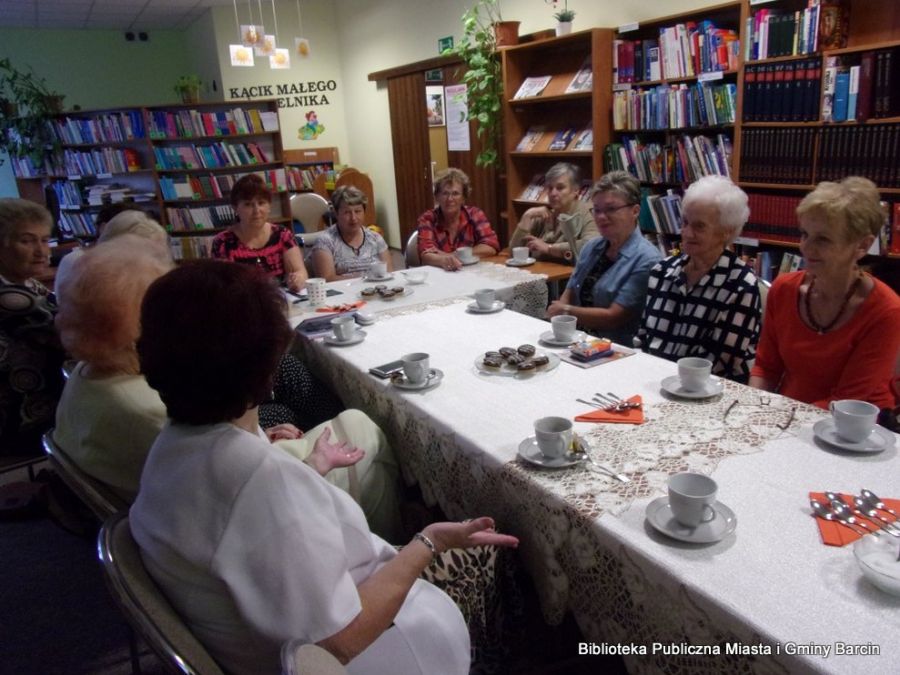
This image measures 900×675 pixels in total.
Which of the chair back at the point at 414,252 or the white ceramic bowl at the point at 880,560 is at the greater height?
the chair back at the point at 414,252

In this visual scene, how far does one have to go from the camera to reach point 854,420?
1.22 m

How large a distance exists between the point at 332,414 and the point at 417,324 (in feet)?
1.50

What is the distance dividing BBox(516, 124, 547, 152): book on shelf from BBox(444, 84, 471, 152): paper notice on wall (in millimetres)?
1291

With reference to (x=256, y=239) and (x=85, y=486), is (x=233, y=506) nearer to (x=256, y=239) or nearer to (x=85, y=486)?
(x=85, y=486)

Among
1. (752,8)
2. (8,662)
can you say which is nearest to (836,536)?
(8,662)

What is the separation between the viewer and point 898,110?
112 inches

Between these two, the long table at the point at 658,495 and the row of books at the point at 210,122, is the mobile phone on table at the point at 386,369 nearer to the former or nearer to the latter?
the long table at the point at 658,495

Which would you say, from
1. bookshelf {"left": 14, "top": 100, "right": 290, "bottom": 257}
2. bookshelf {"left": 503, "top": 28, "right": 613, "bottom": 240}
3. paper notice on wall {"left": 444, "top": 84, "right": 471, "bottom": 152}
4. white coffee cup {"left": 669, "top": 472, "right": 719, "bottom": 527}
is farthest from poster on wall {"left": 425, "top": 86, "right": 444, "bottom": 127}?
white coffee cup {"left": 669, "top": 472, "right": 719, "bottom": 527}

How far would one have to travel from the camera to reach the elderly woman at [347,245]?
350 centimetres

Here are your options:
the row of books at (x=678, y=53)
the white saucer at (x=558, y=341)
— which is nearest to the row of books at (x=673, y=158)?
the row of books at (x=678, y=53)

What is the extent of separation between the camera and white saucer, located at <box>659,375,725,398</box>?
151 centimetres

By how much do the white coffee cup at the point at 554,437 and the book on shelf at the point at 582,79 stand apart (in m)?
3.50

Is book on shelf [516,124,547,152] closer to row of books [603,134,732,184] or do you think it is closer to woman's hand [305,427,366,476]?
row of books [603,134,732,184]

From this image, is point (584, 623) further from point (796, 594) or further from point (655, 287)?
point (655, 287)
